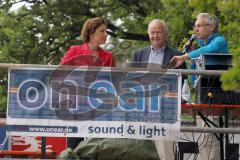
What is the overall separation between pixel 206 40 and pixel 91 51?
1310mm

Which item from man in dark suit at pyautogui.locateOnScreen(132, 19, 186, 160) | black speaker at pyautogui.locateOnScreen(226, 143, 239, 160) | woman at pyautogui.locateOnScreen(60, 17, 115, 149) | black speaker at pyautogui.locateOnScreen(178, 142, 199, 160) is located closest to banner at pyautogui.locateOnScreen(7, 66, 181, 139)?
woman at pyautogui.locateOnScreen(60, 17, 115, 149)

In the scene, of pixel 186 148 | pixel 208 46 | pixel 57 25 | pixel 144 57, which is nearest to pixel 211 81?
pixel 208 46

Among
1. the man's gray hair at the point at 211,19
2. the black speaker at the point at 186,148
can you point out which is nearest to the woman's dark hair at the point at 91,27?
the man's gray hair at the point at 211,19

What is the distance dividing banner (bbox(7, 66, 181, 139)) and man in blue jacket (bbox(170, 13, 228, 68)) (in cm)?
79

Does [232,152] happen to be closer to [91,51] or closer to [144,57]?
[144,57]

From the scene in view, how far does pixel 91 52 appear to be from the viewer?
9625 millimetres

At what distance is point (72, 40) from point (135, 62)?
14781mm

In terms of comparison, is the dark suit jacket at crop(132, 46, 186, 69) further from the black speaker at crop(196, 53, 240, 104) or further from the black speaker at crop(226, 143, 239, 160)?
the black speaker at crop(226, 143, 239, 160)

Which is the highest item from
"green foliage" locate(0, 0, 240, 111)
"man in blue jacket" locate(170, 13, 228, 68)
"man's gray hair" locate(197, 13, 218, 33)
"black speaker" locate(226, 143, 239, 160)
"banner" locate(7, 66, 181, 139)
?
"green foliage" locate(0, 0, 240, 111)

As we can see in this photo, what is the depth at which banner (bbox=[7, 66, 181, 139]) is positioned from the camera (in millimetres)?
8992

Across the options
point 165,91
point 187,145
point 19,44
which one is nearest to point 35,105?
point 165,91

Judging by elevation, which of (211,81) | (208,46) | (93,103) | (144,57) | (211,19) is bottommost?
(93,103)

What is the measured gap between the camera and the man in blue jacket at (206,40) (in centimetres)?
982

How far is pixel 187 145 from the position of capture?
1171 cm
